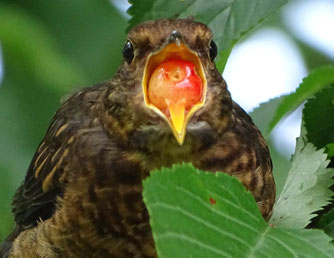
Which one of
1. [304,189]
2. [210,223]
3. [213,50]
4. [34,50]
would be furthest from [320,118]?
[34,50]

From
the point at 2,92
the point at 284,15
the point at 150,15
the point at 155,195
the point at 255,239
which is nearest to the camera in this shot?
the point at 155,195

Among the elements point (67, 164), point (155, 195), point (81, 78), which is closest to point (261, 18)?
point (155, 195)

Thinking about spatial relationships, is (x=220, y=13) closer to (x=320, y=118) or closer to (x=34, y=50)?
(x=320, y=118)

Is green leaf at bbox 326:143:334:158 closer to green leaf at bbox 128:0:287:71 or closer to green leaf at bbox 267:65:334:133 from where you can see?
green leaf at bbox 267:65:334:133

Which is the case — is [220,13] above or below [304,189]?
above

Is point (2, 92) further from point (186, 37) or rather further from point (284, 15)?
point (284, 15)

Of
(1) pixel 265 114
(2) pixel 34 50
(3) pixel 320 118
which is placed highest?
(2) pixel 34 50
